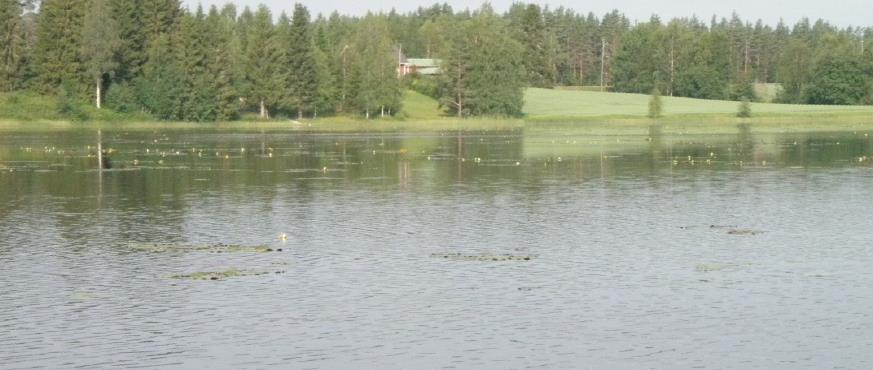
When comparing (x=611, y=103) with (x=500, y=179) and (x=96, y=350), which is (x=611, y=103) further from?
(x=96, y=350)

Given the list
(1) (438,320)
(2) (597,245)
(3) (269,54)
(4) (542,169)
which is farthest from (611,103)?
(1) (438,320)

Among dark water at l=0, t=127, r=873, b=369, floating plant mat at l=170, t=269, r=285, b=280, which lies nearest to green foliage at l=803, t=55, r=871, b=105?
dark water at l=0, t=127, r=873, b=369

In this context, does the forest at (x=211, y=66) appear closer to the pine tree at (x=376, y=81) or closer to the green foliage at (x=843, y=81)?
the pine tree at (x=376, y=81)

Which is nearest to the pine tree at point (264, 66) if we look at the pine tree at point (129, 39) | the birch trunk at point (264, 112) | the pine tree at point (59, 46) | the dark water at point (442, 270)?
the birch trunk at point (264, 112)

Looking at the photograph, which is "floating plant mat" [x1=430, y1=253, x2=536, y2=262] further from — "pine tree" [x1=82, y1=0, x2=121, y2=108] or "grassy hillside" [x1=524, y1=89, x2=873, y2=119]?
"grassy hillside" [x1=524, y1=89, x2=873, y2=119]

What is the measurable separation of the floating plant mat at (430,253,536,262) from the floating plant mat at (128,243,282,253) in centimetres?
526

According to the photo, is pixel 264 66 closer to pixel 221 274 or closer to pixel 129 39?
pixel 129 39

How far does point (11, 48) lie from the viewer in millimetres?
139500

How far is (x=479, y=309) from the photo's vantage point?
27.8m

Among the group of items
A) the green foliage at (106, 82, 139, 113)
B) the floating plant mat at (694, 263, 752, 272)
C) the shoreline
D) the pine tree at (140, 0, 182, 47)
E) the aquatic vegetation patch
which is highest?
the pine tree at (140, 0, 182, 47)

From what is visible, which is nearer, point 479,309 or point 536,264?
point 479,309

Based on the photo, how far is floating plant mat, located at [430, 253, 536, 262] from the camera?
114 ft

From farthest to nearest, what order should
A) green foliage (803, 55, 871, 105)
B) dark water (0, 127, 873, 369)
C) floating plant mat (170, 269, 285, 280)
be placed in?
1. green foliage (803, 55, 871, 105)
2. floating plant mat (170, 269, 285, 280)
3. dark water (0, 127, 873, 369)

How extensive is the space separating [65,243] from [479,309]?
16644 millimetres
